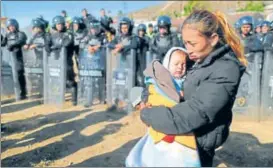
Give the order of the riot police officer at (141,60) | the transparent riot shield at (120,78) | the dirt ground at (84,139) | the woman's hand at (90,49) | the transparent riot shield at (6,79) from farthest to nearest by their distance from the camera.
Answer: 1. the transparent riot shield at (6,79)
2. the woman's hand at (90,49)
3. the riot police officer at (141,60)
4. the transparent riot shield at (120,78)
5. the dirt ground at (84,139)

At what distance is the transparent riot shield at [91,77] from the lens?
827 cm

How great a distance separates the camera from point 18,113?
806cm

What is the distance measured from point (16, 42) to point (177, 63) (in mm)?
7333

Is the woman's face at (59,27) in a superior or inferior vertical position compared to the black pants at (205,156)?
superior

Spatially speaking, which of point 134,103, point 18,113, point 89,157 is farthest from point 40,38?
point 134,103

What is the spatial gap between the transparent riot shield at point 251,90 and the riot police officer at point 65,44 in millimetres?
3477

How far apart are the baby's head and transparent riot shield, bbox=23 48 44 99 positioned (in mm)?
7063

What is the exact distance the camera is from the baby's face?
2.25 meters

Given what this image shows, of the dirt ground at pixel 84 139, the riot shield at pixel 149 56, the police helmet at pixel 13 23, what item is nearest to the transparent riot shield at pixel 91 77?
the dirt ground at pixel 84 139

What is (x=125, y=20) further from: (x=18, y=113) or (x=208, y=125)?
(x=208, y=125)

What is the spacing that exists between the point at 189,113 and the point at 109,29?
11.0 metres

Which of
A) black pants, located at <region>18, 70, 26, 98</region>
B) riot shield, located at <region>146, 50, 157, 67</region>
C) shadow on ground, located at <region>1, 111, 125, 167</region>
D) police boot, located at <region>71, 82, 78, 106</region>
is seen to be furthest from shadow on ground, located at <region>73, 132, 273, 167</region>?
black pants, located at <region>18, 70, 26, 98</region>

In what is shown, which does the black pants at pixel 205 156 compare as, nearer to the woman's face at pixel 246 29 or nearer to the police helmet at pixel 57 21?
the woman's face at pixel 246 29

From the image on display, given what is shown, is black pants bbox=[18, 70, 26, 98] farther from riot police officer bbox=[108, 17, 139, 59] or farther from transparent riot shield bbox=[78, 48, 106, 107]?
riot police officer bbox=[108, 17, 139, 59]
